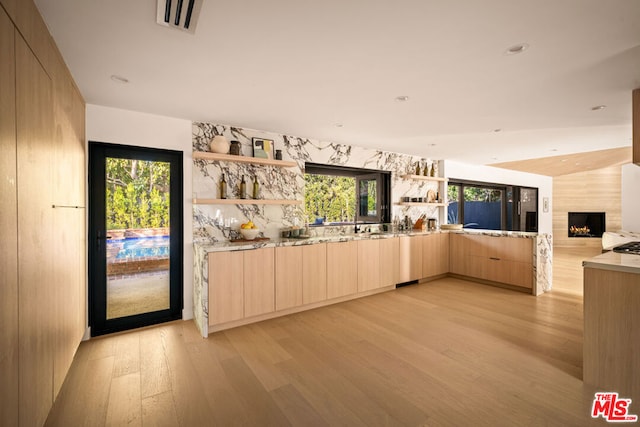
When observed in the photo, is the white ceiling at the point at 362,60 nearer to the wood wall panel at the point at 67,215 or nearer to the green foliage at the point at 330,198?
the wood wall panel at the point at 67,215

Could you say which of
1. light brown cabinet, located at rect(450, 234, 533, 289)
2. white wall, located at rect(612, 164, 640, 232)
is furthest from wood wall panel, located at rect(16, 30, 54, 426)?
white wall, located at rect(612, 164, 640, 232)

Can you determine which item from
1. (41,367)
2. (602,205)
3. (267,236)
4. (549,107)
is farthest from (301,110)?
(602,205)

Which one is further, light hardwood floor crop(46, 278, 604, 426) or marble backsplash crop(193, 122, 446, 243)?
marble backsplash crop(193, 122, 446, 243)

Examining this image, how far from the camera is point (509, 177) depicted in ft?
25.5

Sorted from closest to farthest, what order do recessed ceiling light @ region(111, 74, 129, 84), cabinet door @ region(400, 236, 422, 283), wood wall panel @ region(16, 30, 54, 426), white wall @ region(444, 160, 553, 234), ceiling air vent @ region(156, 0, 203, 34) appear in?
1. wood wall panel @ region(16, 30, 54, 426)
2. ceiling air vent @ region(156, 0, 203, 34)
3. recessed ceiling light @ region(111, 74, 129, 84)
4. cabinet door @ region(400, 236, 422, 283)
5. white wall @ region(444, 160, 553, 234)

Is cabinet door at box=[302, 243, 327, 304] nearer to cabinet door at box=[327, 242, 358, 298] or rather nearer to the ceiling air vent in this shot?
cabinet door at box=[327, 242, 358, 298]

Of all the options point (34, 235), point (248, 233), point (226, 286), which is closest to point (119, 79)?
point (34, 235)

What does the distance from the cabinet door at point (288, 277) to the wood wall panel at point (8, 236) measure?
7.41ft

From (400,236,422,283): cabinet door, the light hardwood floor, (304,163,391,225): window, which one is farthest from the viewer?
(400,236,422,283): cabinet door

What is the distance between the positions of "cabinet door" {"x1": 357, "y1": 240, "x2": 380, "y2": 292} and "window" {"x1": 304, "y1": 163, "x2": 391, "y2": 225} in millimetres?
780

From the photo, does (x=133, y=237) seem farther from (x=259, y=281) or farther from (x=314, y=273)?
(x=314, y=273)

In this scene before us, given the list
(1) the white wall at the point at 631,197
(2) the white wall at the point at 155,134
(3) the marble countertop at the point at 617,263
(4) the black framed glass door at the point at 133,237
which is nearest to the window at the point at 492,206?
(1) the white wall at the point at 631,197

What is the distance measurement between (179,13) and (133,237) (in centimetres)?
243

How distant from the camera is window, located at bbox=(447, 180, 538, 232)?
6520mm
